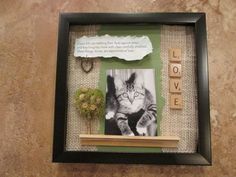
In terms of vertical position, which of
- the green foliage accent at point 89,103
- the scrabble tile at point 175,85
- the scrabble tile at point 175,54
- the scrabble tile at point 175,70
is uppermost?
the scrabble tile at point 175,54

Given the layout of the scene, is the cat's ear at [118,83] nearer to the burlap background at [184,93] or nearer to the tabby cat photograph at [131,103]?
the tabby cat photograph at [131,103]

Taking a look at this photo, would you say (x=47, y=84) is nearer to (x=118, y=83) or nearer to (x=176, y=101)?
(x=118, y=83)

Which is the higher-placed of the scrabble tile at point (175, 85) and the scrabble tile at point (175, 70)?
the scrabble tile at point (175, 70)

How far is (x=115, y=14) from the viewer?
3.51 feet

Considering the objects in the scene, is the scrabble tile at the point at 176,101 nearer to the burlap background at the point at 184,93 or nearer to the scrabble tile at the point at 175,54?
the burlap background at the point at 184,93

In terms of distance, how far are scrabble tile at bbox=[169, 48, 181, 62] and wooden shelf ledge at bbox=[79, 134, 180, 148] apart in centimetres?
26

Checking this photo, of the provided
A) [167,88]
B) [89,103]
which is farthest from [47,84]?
[167,88]

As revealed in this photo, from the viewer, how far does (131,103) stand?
3.34 feet

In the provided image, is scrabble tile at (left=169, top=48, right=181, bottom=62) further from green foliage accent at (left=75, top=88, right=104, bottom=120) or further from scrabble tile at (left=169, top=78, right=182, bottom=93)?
green foliage accent at (left=75, top=88, right=104, bottom=120)

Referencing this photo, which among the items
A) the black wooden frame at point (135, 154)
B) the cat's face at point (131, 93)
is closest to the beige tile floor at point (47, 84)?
the black wooden frame at point (135, 154)

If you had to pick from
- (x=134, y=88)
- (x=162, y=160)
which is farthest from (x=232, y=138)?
(x=134, y=88)

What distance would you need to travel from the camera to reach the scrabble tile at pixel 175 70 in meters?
1.03

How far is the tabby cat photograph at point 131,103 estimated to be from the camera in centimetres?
100

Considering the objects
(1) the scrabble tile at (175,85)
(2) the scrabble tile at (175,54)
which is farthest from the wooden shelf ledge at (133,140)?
(2) the scrabble tile at (175,54)
